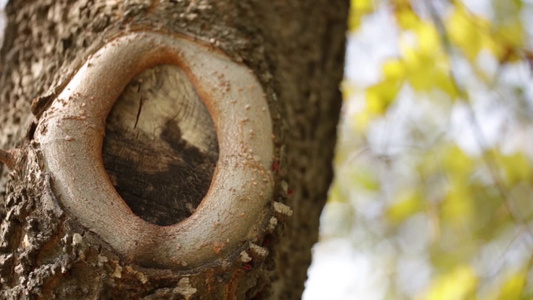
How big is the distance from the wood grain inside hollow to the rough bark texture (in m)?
0.09

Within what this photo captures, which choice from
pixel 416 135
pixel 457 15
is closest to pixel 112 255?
pixel 457 15

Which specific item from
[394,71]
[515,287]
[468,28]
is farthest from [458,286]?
[468,28]

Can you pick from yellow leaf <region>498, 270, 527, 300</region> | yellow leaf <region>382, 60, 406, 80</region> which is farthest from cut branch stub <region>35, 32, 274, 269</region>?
yellow leaf <region>382, 60, 406, 80</region>

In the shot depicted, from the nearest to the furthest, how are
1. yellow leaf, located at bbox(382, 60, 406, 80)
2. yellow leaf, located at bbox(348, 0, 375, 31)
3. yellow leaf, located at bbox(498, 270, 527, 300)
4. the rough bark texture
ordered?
the rough bark texture
yellow leaf, located at bbox(498, 270, 527, 300)
yellow leaf, located at bbox(382, 60, 406, 80)
yellow leaf, located at bbox(348, 0, 375, 31)

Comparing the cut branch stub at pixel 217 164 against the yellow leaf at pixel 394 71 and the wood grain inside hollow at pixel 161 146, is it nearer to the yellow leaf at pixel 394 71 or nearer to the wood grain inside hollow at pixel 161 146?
the wood grain inside hollow at pixel 161 146

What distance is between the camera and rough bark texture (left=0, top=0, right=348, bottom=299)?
2.40 ft

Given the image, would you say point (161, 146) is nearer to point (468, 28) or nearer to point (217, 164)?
point (217, 164)

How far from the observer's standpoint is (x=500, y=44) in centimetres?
172

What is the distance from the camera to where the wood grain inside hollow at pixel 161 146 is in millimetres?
810

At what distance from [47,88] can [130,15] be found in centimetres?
17

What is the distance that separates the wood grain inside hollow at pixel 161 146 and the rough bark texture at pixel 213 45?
0.09 meters

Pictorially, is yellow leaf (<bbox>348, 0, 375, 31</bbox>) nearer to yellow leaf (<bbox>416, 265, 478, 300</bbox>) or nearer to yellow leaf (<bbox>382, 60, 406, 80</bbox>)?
yellow leaf (<bbox>382, 60, 406, 80</bbox>)

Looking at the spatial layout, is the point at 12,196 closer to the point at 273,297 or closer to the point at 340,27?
the point at 273,297

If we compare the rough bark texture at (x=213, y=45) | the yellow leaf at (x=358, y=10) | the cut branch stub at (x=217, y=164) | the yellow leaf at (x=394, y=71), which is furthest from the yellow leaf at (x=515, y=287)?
the yellow leaf at (x=358, y=10)
